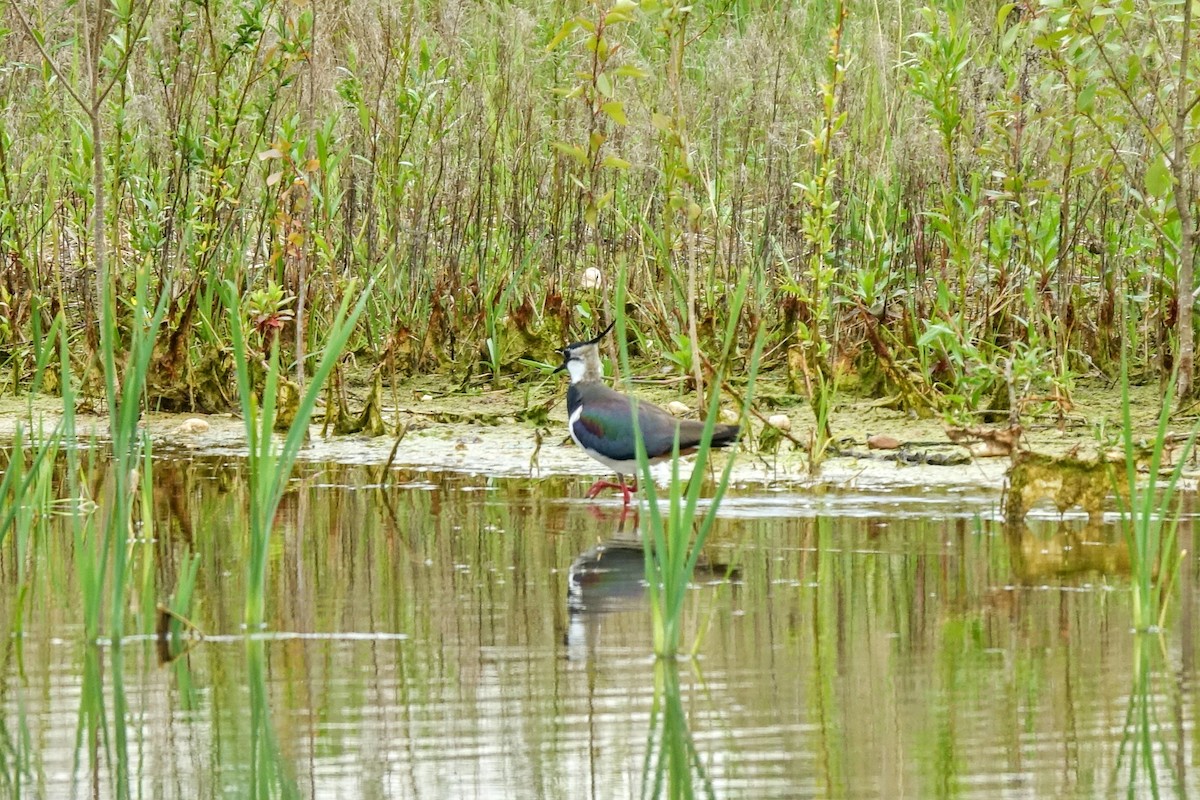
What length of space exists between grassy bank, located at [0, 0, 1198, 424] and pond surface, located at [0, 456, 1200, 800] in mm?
1847

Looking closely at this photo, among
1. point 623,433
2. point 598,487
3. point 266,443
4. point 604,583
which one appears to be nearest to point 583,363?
point 598,487

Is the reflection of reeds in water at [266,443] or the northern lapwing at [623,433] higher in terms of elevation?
the reflection of reeds in water at [266,443]

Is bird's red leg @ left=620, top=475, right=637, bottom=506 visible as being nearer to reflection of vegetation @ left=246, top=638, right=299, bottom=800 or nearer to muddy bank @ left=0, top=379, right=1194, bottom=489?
muddy bank @ left=0, top=379, right=1194, bottom=489

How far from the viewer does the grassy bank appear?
709 centimetres

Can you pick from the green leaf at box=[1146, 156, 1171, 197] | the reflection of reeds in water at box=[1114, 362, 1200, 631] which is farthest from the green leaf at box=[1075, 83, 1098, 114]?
the reflection of reeds in water at box=[1114, 362, 1200, 631]

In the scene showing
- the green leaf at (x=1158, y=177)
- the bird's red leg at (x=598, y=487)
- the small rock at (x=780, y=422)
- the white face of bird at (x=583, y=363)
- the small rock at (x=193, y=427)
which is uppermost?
the green leaf at (x=1158, y=177)

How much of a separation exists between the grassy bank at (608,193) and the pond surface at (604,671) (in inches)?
72.7

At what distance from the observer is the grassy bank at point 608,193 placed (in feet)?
23.2

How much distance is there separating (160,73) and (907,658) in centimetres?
472

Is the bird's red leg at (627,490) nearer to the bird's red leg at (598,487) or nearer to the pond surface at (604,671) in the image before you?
the bird's red leg at (598,487)

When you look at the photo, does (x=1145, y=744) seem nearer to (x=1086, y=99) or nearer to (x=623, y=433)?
(x=623, y=433)

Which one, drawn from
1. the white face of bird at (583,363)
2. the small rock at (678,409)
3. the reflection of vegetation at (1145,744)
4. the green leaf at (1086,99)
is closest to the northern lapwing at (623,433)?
the white face of bird at (583,363)

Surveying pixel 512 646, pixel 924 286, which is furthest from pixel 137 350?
pixel 924 286

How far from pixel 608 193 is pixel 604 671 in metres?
4.07
